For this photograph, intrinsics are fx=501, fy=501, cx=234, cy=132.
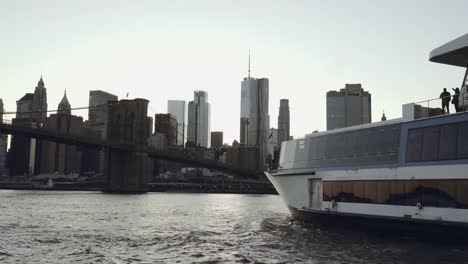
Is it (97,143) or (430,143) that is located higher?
(97,143)

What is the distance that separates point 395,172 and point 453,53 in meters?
4.92

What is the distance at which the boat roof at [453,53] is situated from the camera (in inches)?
712

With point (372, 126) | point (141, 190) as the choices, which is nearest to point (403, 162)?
point (372, 126)

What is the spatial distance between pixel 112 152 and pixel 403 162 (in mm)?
96926

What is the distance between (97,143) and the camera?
94.7m

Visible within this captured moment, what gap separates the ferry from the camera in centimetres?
1684

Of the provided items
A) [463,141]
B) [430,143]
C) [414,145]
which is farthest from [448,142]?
[414,145]

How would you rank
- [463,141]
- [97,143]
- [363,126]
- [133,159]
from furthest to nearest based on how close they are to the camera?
[133,159], [97,143], [363,126], [463,141]

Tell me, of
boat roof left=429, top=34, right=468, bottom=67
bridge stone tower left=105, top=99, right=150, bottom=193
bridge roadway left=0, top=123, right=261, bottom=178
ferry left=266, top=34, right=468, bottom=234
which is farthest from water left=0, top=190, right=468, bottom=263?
bridge stone tower left=105, top=99, right=150, bottom=193

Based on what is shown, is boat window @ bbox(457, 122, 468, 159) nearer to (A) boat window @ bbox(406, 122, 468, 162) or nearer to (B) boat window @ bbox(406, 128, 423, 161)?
(A) boat window @ bbox(406, 122, 468, 162)

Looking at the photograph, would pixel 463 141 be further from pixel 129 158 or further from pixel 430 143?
pixel 129 158

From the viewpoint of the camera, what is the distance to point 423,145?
18.0m

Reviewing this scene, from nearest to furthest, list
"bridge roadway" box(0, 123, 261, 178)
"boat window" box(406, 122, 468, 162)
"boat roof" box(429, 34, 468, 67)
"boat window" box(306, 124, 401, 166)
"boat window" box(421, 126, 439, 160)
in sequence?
"boat window" box(406, 122, 468, 162) < "boat window" box(421, 126, 439, 160) < "boat roof" box(429, 34, 468, 67) < "boat window" box(306, 124, 401, 166) < "bridge roadway" box(0, 123, 261, 178)

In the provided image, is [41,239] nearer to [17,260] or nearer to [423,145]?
[17,260]
